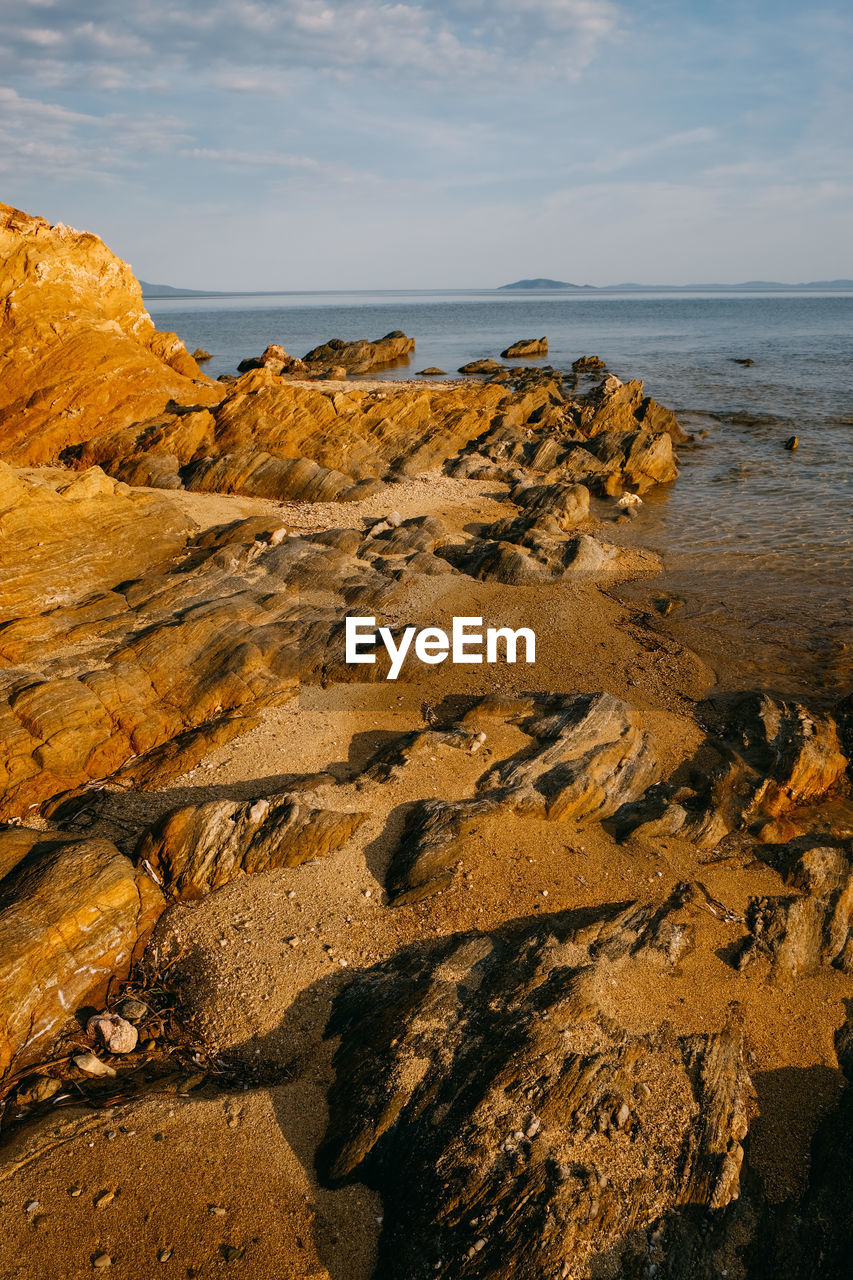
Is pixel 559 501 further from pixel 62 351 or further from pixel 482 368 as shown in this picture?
pixel 482 368

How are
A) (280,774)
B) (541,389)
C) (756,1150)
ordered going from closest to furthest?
1. (756,1150)
2. (280,774)
3. (541,389)

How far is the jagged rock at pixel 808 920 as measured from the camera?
7.84 m

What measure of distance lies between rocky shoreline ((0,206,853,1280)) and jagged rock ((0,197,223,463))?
7.69 metres

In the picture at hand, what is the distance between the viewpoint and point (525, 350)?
7281 cm

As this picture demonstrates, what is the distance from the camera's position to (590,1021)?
6711 mm

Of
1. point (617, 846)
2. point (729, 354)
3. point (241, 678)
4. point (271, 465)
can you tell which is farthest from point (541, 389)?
point (729, 354)

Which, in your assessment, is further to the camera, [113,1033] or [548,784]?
[548,784]

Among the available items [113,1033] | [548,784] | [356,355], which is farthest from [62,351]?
[356,355]

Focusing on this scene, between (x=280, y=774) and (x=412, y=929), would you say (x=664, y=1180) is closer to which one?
(x=412, y=929)

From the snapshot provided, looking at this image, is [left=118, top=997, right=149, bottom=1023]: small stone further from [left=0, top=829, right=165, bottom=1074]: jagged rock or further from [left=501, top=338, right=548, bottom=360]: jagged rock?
[left=501, top=338, right=548, bottom=360]: jagged rock

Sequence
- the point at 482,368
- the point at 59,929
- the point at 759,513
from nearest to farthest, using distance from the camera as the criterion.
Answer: the point at 59,929
the point at 759,513
the point at 482,368

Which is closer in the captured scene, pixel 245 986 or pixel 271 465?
pixel 245 986

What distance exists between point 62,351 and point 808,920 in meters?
26.2

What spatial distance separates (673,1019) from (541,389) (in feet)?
117
